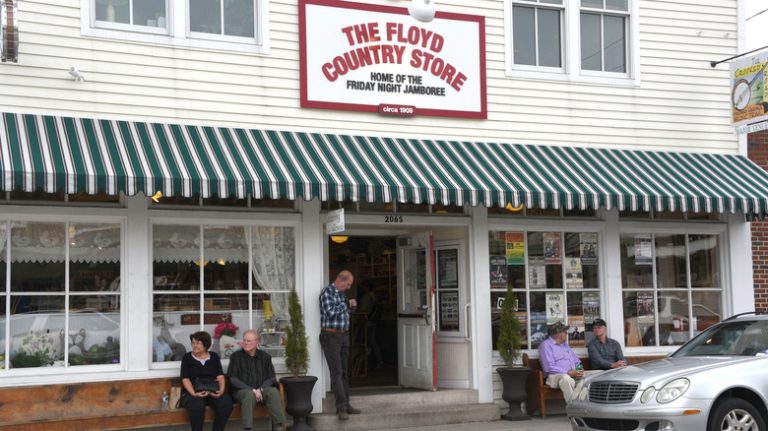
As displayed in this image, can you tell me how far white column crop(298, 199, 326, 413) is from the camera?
11.5 meters

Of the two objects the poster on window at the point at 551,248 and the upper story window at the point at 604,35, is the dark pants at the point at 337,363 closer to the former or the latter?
the poster on window at the point at 551,248

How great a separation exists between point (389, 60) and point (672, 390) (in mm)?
5596

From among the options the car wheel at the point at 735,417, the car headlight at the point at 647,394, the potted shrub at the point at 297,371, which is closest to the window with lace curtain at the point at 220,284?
the potted shrub at the point at 297,371

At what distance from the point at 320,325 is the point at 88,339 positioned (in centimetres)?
272

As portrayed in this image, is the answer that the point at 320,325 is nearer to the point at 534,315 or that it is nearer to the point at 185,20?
the point at 534,315

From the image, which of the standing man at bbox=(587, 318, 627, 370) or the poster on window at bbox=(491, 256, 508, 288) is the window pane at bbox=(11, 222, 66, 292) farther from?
the standing man at bbox=(587, 318, 627, 370)

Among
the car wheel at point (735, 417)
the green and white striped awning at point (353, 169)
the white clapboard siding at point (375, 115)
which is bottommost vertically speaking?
the car wheel at point (735, 417)

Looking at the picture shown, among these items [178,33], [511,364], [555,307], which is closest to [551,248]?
[555,307]

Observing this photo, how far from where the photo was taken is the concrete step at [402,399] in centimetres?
1172

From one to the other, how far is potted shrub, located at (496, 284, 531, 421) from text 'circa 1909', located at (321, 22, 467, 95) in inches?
115

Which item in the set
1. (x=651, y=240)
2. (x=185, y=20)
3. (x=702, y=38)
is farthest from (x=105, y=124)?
(x=702, y=38)

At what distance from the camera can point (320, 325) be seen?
11.6 m

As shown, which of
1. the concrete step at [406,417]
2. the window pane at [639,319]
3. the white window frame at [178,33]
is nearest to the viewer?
the white window frame at [178,33]

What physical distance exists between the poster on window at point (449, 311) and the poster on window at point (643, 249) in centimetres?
286
